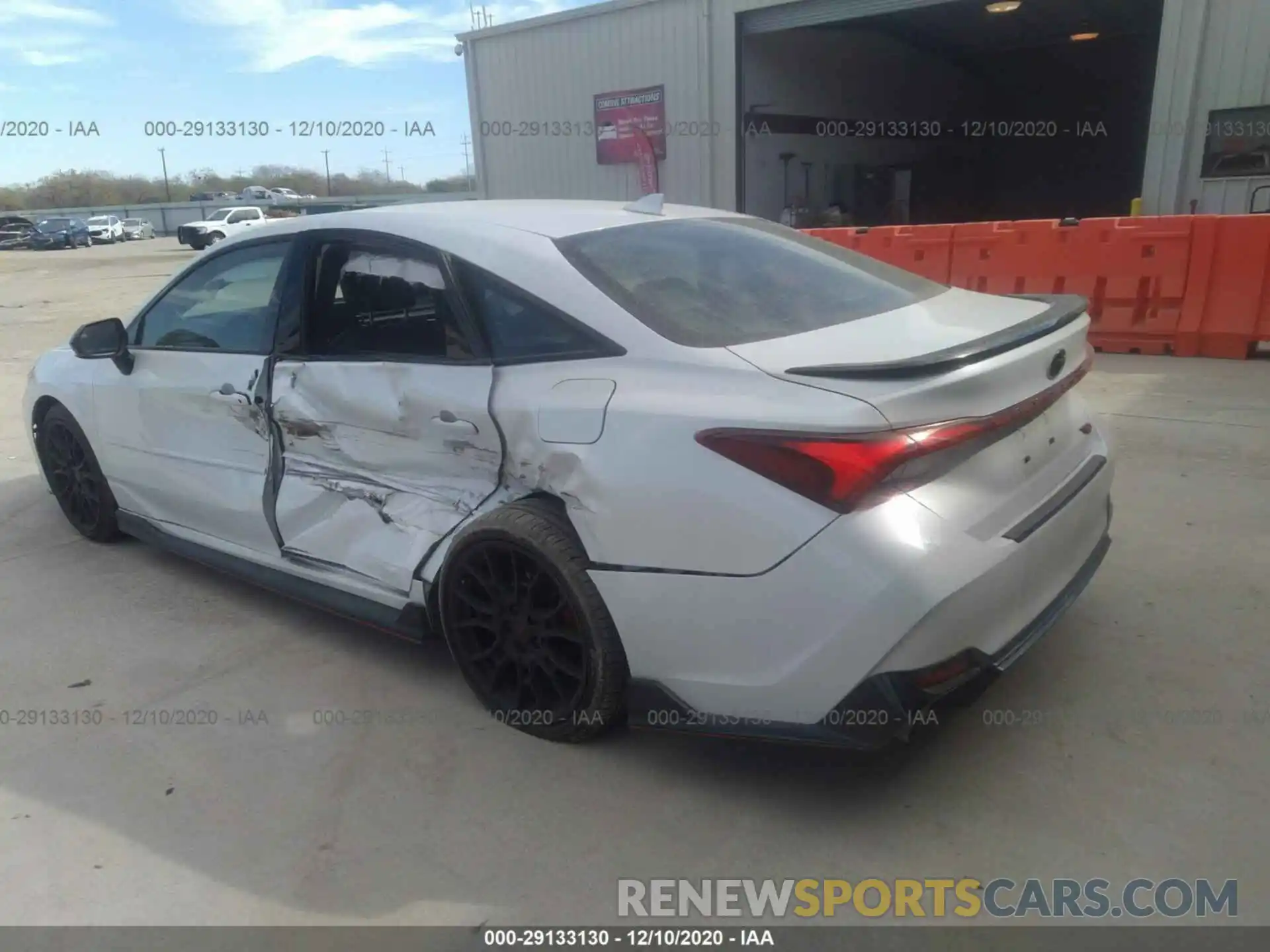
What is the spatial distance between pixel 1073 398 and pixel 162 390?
3340 millimetres

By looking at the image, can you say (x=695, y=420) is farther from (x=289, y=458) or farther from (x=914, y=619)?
(x=289, y=458)

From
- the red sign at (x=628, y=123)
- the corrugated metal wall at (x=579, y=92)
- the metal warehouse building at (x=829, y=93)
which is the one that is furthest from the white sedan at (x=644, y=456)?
the red sign at (x=628, y=123)

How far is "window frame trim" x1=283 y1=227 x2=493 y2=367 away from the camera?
8.99 ft

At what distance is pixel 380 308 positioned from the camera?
3.06 metres

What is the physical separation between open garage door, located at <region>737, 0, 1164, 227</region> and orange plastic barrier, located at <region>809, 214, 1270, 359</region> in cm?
582

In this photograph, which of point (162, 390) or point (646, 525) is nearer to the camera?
point (646, 525)

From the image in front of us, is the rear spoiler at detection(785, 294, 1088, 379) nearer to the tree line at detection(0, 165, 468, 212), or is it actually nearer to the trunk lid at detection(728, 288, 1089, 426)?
the trunk lid at detection(728, 288, 1089, 426)

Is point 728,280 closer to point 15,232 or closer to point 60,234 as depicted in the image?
point 60,234

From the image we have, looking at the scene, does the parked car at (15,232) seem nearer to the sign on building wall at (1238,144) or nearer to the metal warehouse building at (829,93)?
the metal warehouse building at (829,93)

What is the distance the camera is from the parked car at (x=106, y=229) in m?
44.1

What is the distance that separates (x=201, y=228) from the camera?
35.9 meters

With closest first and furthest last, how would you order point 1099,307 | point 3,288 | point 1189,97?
1. point 1099,307
2. point 1189,97
3. point 3,288

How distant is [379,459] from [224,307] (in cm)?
117

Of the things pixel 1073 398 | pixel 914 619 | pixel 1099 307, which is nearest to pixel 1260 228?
pixel 1099 307
